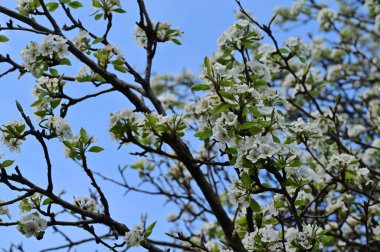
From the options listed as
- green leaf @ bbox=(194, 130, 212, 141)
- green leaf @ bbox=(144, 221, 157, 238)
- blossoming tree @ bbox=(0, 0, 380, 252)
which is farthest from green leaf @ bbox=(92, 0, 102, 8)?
green leaf @ bbox=(144, 221, 157, 238)

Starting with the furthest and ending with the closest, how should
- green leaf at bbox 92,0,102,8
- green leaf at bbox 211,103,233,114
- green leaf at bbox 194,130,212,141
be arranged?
green leaf at bbox 92,0,102,8 < green leaf at bbox 194,130,212,141 < green leaf at bbox 211,103,233,114

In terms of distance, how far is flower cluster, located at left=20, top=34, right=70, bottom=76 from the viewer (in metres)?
3.20

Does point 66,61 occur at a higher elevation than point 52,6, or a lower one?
lower

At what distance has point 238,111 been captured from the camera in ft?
9.05

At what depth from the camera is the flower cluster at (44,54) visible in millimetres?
3199

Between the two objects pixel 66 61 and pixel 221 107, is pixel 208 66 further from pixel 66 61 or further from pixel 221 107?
pixel 66 61

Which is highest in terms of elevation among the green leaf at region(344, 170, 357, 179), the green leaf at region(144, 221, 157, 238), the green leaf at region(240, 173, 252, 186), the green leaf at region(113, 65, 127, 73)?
the green leaf at region(113, 65, 127, 73)

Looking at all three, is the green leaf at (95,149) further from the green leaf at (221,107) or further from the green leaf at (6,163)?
the green leaf at (221,107)

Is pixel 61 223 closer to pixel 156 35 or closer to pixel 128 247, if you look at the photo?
→ pixel 128 247

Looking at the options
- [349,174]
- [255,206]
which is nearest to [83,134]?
[255,206]

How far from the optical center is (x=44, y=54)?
3186mm

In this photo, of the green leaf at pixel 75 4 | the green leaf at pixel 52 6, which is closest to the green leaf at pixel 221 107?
the green leaf at pixel 75 4

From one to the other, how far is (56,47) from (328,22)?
4.75 meters

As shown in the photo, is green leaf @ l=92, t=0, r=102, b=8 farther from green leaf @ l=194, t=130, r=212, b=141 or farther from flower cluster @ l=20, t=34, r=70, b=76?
green leaf @ l=194, t=130, r=212, b=141
